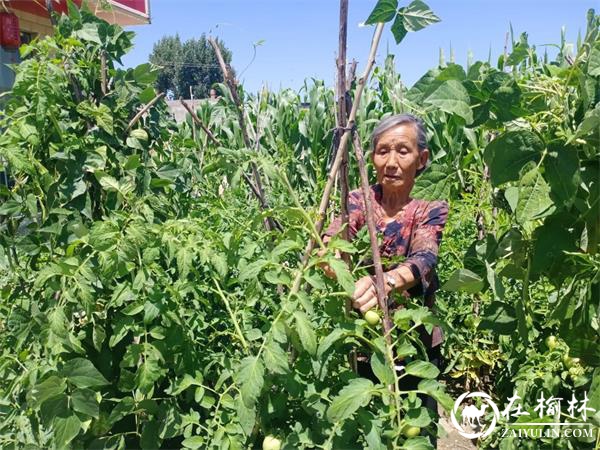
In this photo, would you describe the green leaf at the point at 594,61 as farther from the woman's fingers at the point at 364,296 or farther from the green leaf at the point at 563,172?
the woman's fingers at the point at 364,296

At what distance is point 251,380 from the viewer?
109 centimetres

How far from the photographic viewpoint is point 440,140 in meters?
4.09

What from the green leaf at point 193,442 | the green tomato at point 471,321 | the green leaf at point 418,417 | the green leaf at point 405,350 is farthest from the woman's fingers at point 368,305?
the green tomato at point 471,321

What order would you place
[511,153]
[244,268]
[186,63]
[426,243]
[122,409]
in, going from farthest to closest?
[186,63] < [426,243] < [122,409] < [244,268] < [511,153]

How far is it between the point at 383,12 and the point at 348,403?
0.72 m

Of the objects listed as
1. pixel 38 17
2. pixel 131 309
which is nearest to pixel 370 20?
pixel 131 309

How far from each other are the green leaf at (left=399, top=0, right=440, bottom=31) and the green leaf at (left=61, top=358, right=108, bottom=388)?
997 millimetres

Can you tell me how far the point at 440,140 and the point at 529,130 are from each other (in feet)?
10.1

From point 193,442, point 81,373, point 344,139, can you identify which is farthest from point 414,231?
point 81,373

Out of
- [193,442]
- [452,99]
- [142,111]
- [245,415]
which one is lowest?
[193,442]

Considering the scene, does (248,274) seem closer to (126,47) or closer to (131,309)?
(131,309)

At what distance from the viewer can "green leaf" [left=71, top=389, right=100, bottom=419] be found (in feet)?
4.36

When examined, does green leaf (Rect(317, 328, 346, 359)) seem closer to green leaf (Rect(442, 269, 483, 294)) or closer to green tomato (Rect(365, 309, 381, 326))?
green tomato (Rect(365, 309, 381, 326))

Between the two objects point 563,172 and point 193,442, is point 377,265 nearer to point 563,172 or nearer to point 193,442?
point 563,172
